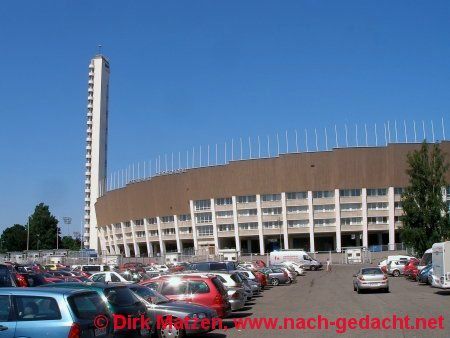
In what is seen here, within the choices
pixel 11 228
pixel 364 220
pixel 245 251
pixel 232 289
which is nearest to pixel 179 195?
pixel 245 251

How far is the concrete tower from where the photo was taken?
144125mm

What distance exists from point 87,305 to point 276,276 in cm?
3571

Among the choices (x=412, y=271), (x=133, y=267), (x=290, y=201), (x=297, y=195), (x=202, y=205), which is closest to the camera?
(x=412, y=271)

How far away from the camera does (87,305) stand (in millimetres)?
8992

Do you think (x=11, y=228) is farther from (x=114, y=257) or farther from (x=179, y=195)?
(x=114, y=257)

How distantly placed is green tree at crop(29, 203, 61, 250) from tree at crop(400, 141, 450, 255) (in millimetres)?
115201

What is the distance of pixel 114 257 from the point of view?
75000 mm

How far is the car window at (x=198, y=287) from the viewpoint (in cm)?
1658

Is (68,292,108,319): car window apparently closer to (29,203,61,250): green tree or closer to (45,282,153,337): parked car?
(45,282,153,337): parked car

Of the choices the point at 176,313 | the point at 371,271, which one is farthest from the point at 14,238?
the point at 176,313

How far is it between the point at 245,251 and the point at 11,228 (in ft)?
274

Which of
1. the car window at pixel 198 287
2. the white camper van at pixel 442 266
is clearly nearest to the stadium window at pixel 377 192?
the white camper van at pixel 442 266

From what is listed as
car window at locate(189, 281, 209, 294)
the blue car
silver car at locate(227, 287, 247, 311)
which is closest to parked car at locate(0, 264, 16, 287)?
silver car at locate(227, 287, 247, 311)
